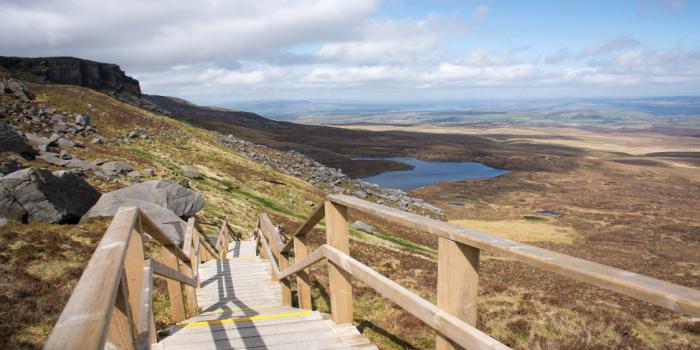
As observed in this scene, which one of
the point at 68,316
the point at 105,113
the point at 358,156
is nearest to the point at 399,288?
the point at 68,316

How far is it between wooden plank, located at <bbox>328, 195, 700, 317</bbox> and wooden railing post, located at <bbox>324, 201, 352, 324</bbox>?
1490mm

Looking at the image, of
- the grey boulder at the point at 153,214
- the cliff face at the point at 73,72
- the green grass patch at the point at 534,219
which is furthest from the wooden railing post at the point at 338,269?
the cliff face at the point at 73,72

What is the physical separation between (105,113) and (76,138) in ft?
40.9

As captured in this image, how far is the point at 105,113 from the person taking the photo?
1702 inches

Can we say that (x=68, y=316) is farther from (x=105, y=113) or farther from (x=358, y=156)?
(x=358, y=156)

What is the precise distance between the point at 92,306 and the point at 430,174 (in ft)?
309

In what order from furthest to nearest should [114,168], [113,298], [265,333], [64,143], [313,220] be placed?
[64,143], [114,168], [313,220], [265,333], [113,298]

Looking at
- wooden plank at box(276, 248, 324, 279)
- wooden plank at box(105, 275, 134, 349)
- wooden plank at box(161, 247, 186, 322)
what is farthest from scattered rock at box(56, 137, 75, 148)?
wooden plank at box(105, 275, 134, 349)

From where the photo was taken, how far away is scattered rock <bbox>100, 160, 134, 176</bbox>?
2130cm

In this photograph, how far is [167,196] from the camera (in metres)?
16.1

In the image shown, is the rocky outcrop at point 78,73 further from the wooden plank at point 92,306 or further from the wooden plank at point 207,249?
the wooden plank at point 92,306

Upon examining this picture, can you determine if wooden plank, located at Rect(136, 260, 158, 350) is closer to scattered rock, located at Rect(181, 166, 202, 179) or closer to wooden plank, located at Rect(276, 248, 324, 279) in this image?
wooden plank, located at Rect(276, 248, 324, 279)

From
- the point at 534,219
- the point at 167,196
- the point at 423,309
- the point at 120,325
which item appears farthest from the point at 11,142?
the point at 534,219

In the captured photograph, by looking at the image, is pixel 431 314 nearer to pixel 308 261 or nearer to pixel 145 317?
pixel 145 317
